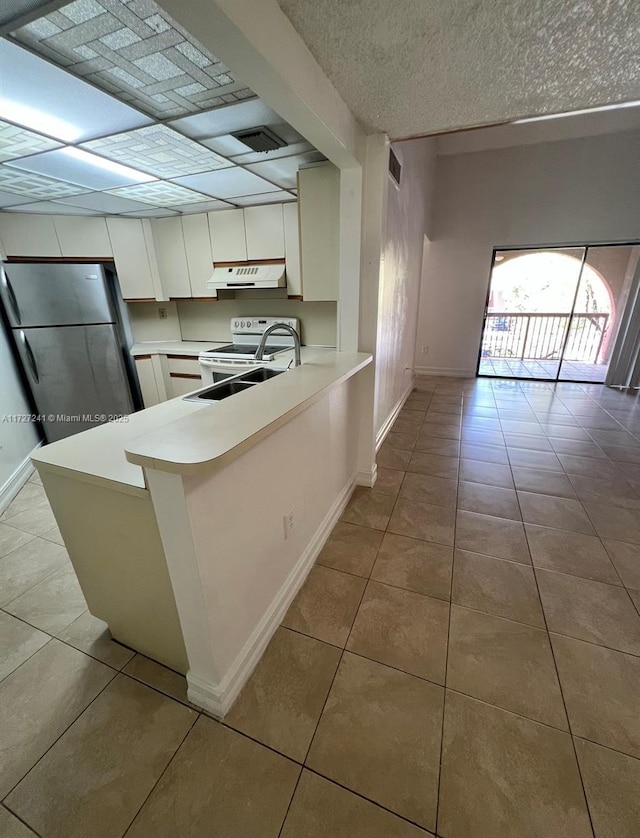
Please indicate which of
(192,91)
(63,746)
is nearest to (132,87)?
(192,91)

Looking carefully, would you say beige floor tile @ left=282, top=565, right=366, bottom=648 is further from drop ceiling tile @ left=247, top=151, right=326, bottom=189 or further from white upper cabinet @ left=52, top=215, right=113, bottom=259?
white upper cabinet @ left=52, top=215, right=113, bottom=259

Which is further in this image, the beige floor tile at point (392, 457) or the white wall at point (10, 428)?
the beige floor tile at point (392, 457)

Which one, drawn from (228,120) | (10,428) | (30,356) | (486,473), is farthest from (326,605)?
(30,356)

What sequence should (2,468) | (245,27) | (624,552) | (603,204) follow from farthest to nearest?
(603,204)
(2,468)
(624,552)
(245,27)

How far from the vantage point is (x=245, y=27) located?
923 millimetres

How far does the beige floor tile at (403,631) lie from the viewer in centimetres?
140

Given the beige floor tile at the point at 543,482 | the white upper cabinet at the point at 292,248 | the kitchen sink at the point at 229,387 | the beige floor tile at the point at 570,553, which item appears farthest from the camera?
the white upper cabinet at the point at 292,248

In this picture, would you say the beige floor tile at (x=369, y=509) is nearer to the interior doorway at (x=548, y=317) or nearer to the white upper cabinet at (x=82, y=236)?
the white upper cabinet at (x=82, y=236)

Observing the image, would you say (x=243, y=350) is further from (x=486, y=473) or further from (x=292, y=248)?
(x=486, y=473)

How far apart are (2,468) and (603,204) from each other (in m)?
7.32

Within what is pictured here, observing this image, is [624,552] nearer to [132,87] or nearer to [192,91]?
[192,91]

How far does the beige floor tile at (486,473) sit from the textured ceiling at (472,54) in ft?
7.50

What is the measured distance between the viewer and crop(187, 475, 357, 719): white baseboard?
48.2 inches

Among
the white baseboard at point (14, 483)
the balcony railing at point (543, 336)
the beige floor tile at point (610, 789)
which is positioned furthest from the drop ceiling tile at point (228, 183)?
the balcony railing at point (543, 336)
